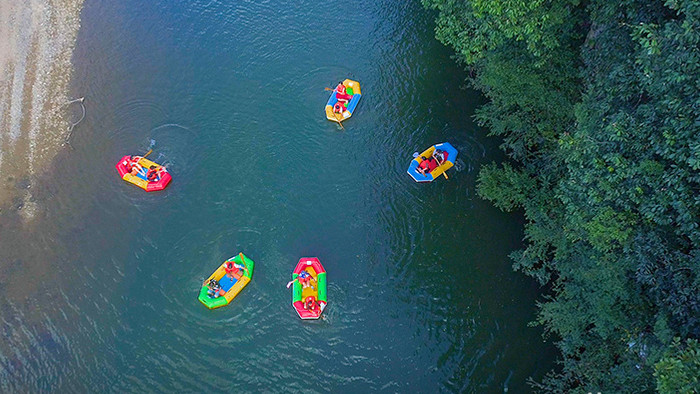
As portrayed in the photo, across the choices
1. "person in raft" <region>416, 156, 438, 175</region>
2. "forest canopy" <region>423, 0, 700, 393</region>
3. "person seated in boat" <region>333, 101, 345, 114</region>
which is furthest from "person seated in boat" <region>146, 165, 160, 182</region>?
"forest canopy" <region>423, 0, 700, 393</region>

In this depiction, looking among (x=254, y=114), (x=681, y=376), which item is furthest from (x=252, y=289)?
(x=681, y=376)

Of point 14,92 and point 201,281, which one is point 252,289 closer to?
point 201,281

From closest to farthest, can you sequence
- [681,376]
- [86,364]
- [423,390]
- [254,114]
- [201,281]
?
1. [681,376]
2. [423,390]
3. [86,364]
4. [201,281]
5. [254,114]

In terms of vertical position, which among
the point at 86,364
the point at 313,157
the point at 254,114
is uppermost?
the point at 254,114

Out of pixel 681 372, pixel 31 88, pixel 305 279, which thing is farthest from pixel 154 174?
pixel 681 372

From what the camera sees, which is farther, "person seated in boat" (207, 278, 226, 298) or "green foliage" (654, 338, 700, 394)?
"person seated in boat" (207, 278, 226, 298)

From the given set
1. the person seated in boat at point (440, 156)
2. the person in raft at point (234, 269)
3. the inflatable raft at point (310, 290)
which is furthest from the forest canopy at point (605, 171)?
the person in raft at point (234, 269)

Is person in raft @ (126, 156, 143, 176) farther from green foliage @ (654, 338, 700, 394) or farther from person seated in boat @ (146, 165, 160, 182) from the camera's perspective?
green foliage @ (654, 338, 700, 394)
